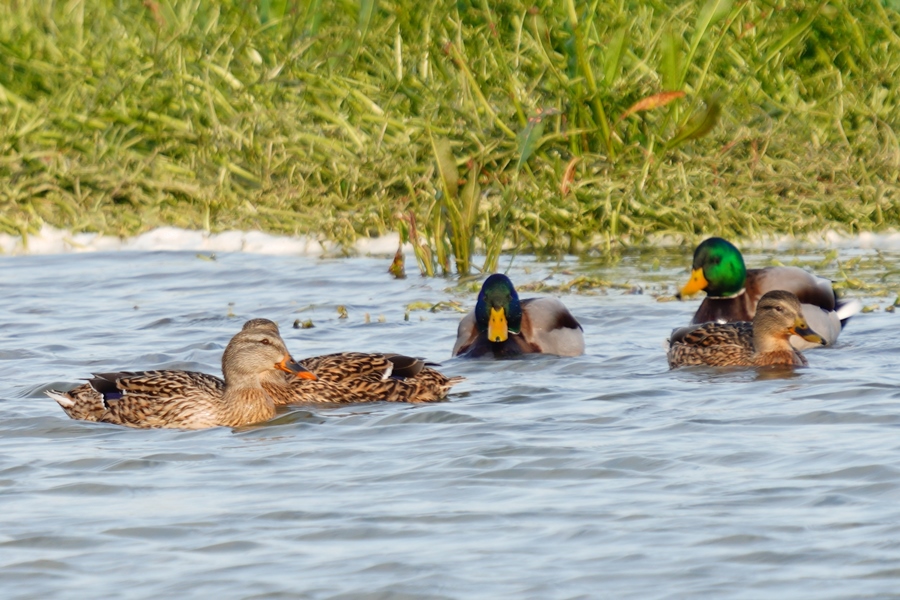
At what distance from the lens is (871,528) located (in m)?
4.60

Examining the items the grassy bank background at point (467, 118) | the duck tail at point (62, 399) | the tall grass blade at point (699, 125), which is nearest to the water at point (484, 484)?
the duck tail at point (62, 399)

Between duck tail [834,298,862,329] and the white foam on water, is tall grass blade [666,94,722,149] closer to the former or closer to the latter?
the white foam on water

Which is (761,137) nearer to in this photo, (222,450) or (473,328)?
(473,328)

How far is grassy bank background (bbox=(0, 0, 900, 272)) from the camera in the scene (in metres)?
11.6

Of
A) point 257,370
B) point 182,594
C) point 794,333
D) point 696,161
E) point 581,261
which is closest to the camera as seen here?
point 182,594

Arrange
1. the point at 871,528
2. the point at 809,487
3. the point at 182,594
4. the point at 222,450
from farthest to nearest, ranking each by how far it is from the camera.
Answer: the point at 222,450 → the point at 809,487 → the point at 871,528 → the point at 182,594

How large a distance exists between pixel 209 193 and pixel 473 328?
461 cm

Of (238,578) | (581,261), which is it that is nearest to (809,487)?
(238,578)

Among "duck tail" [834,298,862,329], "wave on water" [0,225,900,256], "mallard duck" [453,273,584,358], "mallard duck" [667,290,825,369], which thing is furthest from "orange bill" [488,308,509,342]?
"wave on water" [0,225,900,256]

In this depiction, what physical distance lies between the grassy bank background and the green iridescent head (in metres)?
1.82

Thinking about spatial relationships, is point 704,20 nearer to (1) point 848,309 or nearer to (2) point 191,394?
(1) point 848,309

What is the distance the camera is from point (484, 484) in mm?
5293

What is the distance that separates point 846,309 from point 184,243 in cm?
538

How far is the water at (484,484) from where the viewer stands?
14.2ft
